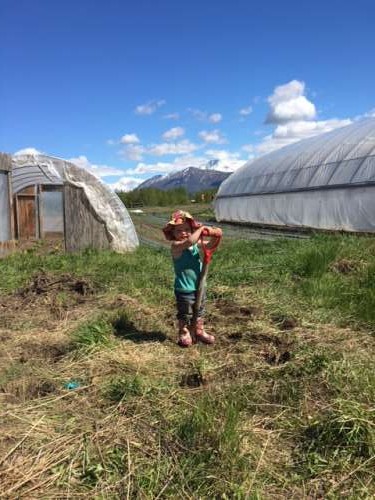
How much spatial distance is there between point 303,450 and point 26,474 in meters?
1.34

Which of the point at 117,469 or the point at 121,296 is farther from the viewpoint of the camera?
the point at 121,296

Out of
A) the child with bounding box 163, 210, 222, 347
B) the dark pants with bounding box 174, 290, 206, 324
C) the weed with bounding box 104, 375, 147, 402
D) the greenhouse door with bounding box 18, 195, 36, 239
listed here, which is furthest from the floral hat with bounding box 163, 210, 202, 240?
the greenhouse door with bounding box 18, 195, 36, 239

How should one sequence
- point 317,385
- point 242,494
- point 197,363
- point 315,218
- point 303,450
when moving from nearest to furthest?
point 242,494 → point 303,450 → point 317,385 → point 197,363 → point 315,218

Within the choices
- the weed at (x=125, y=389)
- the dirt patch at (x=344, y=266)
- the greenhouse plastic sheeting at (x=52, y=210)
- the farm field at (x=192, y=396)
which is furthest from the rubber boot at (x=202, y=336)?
the greenhouse plastic sheeting at (x=52, y=210)

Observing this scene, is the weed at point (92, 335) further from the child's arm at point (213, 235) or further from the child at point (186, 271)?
the child's arm at point (213, 235)

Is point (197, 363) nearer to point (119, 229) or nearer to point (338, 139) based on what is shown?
point (119, 229)

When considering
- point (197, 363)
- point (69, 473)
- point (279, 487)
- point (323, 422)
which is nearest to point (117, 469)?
point (69, 473)

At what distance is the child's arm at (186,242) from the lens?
3978mm

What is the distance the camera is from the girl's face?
13.6ft

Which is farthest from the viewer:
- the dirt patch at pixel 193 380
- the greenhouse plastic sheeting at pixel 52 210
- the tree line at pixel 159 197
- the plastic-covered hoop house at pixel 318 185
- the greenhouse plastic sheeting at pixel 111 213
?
the tree line at pixel 159 197

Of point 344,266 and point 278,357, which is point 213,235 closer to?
point 278,357

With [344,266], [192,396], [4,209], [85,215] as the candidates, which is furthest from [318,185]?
[192,396]

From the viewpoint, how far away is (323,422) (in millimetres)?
2672

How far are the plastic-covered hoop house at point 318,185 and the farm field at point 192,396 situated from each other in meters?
7.67
